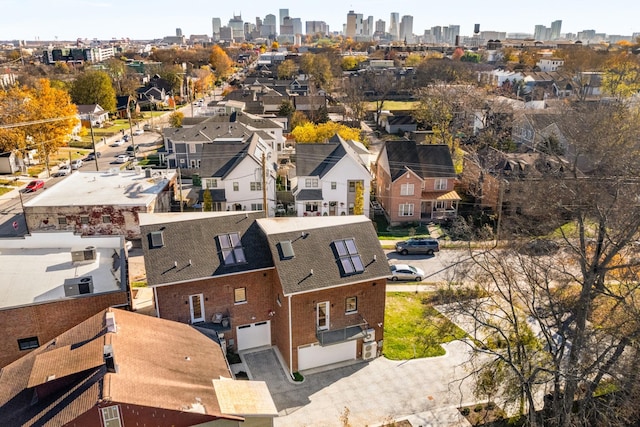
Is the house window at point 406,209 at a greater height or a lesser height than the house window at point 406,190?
lesser

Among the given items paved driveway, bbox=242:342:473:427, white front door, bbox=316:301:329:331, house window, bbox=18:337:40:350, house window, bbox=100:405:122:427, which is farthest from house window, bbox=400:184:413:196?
house window, bbox=100:405:122:427

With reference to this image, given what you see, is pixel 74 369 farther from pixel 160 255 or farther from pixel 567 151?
pixel 567 151

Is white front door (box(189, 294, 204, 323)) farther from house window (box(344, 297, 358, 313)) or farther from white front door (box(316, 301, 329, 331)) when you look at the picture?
house window (box(344, 297, 358, 313))

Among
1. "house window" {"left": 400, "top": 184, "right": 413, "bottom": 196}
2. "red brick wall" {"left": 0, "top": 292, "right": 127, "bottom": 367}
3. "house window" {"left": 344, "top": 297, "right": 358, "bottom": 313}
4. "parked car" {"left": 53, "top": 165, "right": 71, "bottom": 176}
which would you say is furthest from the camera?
"parked car" {"left": 53, "top": 165, "right": 71, "bottom": 176}

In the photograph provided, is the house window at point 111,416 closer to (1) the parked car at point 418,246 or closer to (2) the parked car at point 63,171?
(1) the parked car at point 418,246

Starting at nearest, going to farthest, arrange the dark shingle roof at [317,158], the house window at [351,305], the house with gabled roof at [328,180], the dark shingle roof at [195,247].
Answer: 1. the dark shingle roof at [195,247]
2. the house window at [351,305]
3. the house with gabled roof at [328,180]
4. the dark shingle roof at [317,158]

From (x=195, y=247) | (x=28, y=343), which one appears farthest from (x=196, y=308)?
(x=28, y=343)

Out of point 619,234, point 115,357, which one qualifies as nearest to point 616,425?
point 619,234

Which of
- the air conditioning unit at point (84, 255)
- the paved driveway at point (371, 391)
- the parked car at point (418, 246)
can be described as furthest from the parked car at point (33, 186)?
the parked car at point (418, 246)
